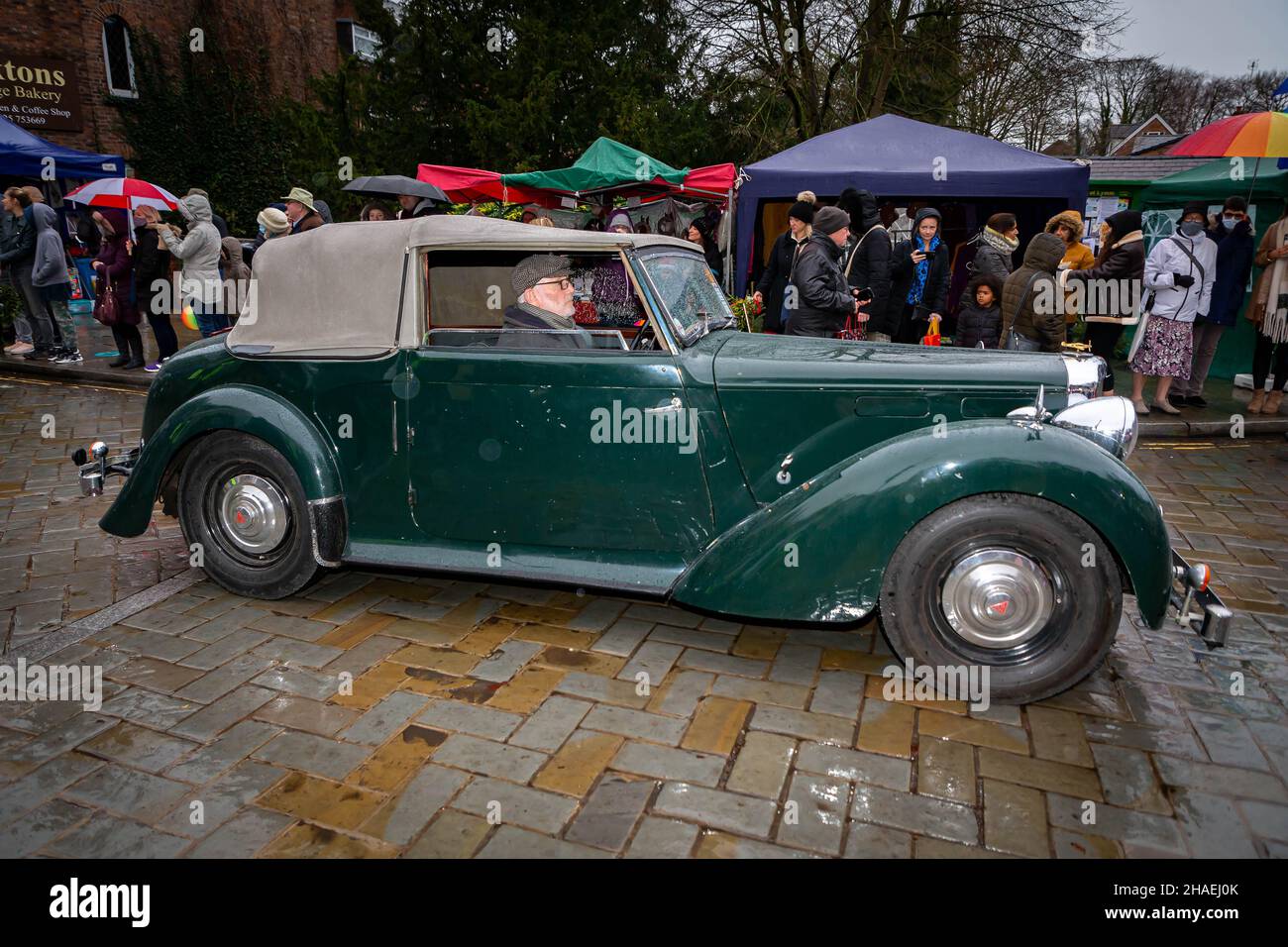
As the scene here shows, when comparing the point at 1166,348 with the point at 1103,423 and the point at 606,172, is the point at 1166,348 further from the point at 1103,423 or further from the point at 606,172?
the point at 606,172

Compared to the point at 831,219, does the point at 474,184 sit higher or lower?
higher

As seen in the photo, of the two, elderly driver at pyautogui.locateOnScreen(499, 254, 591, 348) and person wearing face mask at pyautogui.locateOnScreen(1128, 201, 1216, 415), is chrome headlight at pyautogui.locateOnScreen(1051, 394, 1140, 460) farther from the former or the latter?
person wearing face mask at pyautogui.locateOnScreen(1128, 201, 1216, 415)

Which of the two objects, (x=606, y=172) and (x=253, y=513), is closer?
(x=253, y=513)

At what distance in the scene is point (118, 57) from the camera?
18.7m

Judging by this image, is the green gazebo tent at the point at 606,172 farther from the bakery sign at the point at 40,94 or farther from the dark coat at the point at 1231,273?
the bakery sign at the point at 40,94

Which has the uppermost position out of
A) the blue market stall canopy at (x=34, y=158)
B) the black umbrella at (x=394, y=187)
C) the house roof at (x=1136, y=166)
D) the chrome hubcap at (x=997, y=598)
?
the blue market stall canopy at (x=34, y=158)

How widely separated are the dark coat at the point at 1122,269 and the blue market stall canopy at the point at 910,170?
6.99 ft

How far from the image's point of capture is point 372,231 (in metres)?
3.59

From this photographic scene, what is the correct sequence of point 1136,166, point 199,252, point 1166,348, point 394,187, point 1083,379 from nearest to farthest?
point 1083,379, point 1166,348, point 199,252, point 394,187, point 1136,166

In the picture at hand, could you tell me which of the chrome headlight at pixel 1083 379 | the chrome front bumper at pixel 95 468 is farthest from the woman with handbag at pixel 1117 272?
the chrome front bumper at pixel 95 468

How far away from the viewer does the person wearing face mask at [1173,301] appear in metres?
7.42

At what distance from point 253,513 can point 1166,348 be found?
820cm

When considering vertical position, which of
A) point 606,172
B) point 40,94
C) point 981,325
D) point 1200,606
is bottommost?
point 1200,606

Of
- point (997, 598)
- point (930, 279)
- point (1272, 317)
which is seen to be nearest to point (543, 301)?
point (997, 598)
